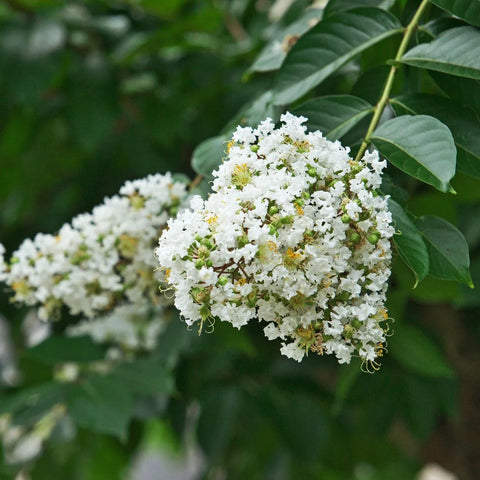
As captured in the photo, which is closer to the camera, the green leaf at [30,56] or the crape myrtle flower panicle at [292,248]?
the crape myrtle flower panicle at [292,248]

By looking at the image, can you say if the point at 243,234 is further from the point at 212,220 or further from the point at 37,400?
the point at 37,400

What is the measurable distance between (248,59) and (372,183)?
1429 millimetres

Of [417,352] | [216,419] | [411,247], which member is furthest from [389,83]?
[216,419]

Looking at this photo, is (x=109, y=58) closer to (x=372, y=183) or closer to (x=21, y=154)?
(x=21, y=154)

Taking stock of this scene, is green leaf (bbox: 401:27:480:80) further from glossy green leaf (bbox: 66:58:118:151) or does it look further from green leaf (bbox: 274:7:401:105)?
glossy green leaf (bbox: 66:58:118:151)

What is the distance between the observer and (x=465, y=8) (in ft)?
3.47

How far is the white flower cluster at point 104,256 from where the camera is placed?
1.29 meters

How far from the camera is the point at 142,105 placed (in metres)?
2.45

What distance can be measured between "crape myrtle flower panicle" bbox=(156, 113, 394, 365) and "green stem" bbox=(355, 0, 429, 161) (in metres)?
0.06

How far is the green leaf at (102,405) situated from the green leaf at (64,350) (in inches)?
3.0

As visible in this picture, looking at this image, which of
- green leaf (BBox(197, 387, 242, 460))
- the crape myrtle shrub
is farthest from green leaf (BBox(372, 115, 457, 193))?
green leaf (BBox(197, 387, 242, 460))

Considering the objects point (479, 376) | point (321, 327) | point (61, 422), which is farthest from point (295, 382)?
point (321, 327)

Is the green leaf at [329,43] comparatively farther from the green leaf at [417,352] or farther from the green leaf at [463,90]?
the green leaf at [417,352]

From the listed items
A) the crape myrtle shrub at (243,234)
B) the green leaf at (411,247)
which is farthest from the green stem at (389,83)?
the green leaf at (411,247)
